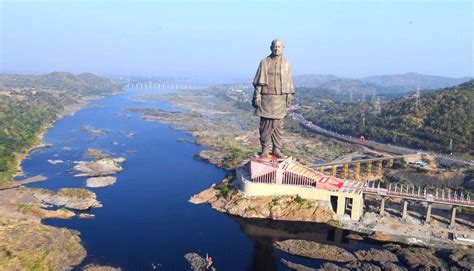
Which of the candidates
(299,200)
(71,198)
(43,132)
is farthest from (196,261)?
(43,132)

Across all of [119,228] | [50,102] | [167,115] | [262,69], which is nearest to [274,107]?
[262,69]

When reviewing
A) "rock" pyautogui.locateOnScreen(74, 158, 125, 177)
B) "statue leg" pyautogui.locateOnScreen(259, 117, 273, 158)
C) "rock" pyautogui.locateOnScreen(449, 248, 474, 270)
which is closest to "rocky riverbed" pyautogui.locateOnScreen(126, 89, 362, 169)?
"rock" pyautogui.locateOnScreen(74, 158, 125, 177)

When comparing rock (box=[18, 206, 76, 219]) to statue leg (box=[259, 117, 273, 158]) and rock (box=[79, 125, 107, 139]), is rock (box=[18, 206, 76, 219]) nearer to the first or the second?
statue leg (box=[259, 117, 273, 158])

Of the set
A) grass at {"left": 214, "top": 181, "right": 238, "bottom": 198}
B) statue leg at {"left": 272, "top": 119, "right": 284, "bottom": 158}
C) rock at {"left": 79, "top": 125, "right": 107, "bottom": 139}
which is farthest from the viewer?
rock at {"left": 79, "top": 125, "right": 107, "bottom": 139}

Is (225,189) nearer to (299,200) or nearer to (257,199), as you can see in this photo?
(257,199)

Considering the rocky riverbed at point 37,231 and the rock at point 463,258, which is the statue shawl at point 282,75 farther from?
the rocky riverbed at point 37,231

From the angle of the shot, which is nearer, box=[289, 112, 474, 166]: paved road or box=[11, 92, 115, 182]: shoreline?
box=[11, 92, 115, 182]: shoreline
